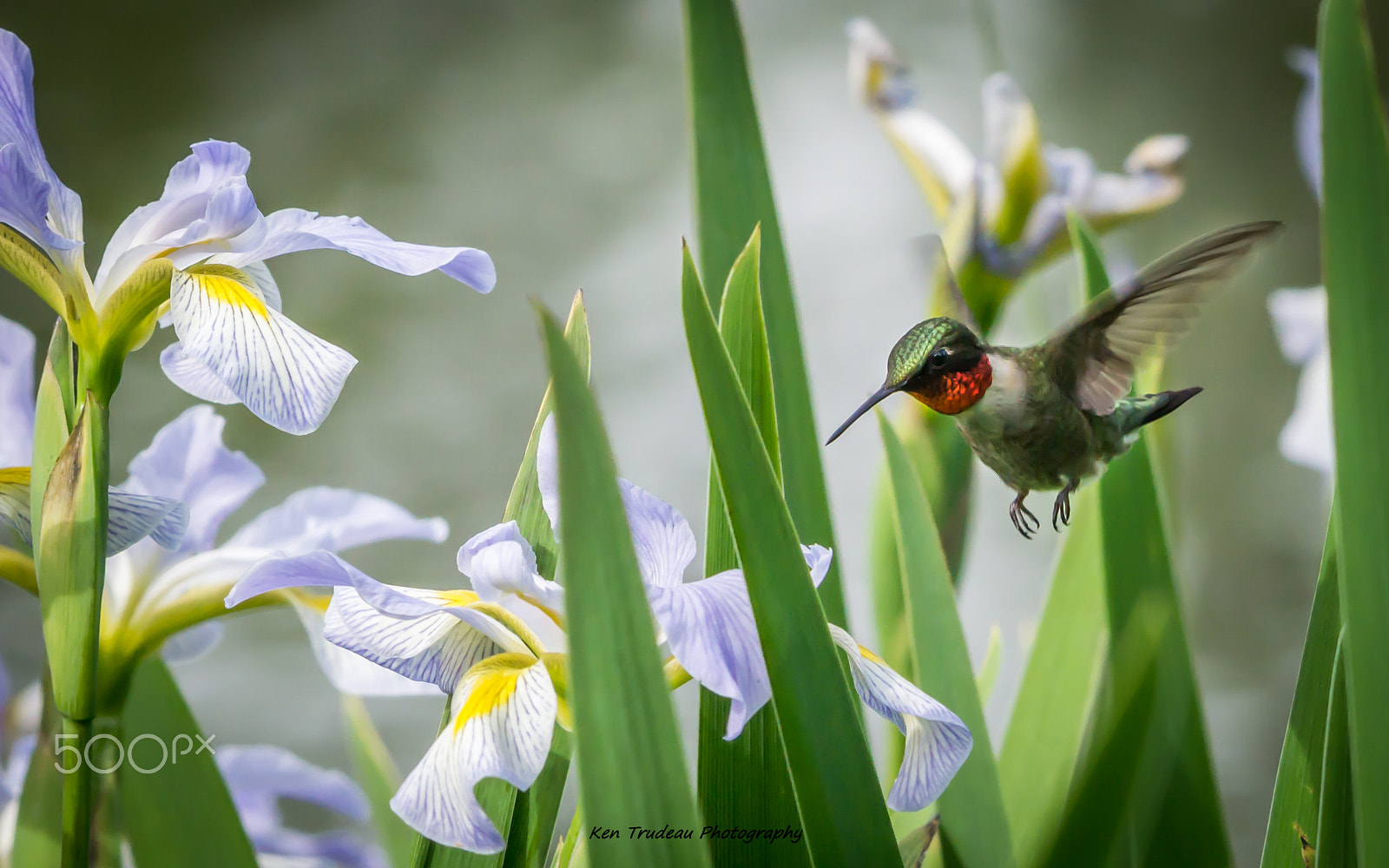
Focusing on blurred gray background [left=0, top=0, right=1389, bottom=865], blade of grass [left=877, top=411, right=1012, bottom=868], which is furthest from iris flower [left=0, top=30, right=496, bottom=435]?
blurred gray background [left=0, top=0, right=1389, bottom=865]

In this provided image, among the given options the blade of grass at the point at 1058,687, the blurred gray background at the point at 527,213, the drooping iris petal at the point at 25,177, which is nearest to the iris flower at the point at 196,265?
the drooping iris petal at the point at 25,177

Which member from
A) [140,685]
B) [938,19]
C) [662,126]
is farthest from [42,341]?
[938,19]

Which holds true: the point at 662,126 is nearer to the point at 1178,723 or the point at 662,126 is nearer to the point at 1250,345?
the point at 1250,345

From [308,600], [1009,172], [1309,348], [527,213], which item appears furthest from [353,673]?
[527,213]

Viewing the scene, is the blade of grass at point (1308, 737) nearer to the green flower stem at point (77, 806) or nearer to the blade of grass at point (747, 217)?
the blade of grass at point (747, 217)

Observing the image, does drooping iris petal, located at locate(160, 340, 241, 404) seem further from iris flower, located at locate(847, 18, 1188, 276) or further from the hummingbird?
iris flower, located at locate(847, 18, 1188, 276)

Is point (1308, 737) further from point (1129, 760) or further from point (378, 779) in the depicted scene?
point (378, 779)
